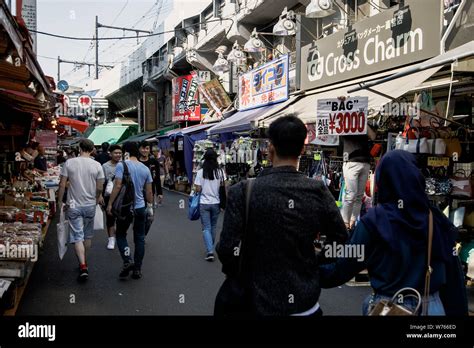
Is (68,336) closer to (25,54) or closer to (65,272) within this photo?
(25,54)

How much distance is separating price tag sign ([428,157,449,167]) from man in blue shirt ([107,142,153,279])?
4055mm

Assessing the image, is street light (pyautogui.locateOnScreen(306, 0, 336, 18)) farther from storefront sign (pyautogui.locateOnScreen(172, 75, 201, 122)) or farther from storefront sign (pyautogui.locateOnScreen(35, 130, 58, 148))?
storefront sign (pyautogui.locateOnScreen(172, 75, 201, 122))

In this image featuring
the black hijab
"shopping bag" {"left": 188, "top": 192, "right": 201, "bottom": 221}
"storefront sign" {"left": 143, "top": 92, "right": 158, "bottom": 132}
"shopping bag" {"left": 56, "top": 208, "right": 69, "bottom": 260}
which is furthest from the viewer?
"storefront sign" {"left": 143, "top": 92, "right": 158, "bottom": 132}

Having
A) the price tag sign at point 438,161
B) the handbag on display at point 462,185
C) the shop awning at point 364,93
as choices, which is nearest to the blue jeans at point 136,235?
the shop awning at point 364,93

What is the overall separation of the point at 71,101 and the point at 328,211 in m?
26.9

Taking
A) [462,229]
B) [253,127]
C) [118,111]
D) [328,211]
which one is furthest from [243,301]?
[118,111]

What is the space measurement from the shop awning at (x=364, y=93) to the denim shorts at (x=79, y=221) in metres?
3.20

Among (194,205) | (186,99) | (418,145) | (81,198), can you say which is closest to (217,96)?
(186,99)

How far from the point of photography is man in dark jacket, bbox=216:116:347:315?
8.47 feet

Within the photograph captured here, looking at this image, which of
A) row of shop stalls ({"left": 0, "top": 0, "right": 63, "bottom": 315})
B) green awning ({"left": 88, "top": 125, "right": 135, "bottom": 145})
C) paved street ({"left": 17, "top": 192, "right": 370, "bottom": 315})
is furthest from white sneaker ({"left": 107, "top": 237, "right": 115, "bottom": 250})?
green awning ({"left": 88, "top": 125, "right": 135, "bottom": 145})

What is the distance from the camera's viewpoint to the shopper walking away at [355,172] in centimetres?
816

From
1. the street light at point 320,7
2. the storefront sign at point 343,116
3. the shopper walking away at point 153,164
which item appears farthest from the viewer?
the street light at point 320,7

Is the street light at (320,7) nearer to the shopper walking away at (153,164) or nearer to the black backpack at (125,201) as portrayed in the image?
the shopper walking away at (153,164)

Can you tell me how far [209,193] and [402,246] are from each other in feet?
19.0
